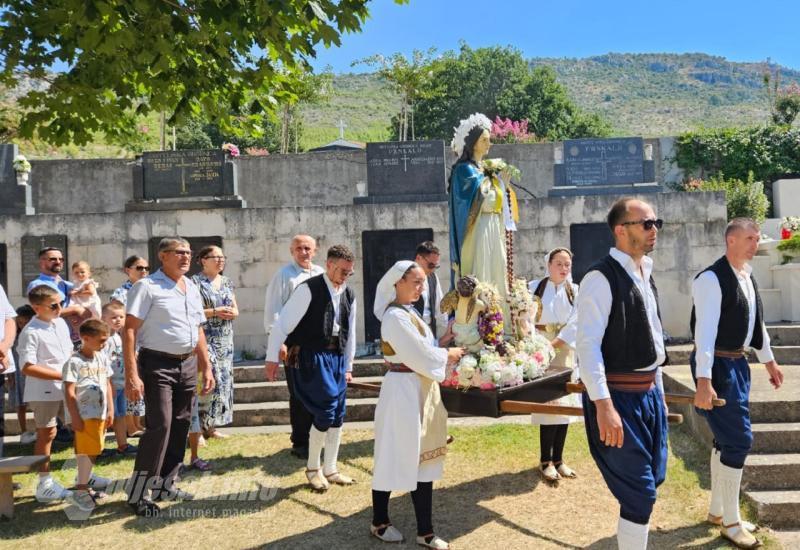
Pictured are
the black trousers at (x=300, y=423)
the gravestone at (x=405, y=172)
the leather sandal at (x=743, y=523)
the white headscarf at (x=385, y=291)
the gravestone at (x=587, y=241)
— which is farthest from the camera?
the gravestone at (x=405, y=172)

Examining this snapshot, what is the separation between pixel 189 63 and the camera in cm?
606

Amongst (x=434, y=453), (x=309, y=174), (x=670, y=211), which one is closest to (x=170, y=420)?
(x=434, y=453)

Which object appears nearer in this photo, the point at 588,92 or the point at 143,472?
the point at 143,472

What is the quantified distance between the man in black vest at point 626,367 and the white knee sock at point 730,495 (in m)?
1.24

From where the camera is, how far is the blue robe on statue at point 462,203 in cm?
661

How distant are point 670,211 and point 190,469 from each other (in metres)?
9.05

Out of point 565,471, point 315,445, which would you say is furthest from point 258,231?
point 565,471

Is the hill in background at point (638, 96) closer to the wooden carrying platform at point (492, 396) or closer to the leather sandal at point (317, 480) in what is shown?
the leather sandal at point (317, 480)

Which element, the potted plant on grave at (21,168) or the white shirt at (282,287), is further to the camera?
the potted plant on grave at (21,168)

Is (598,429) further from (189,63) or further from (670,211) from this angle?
(670,211)

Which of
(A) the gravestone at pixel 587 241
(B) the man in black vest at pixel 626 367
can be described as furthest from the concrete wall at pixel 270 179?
(B) the man in black vest at pixel 626 367

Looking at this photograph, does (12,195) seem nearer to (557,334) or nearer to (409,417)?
(557,334)

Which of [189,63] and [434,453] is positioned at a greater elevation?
[189,63]

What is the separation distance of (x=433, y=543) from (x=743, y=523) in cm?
224
